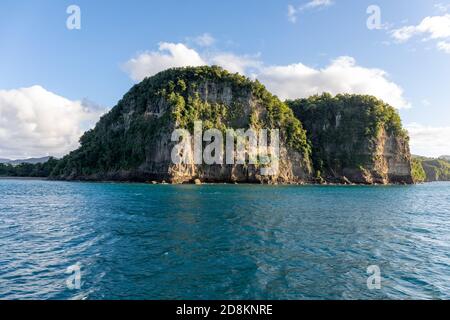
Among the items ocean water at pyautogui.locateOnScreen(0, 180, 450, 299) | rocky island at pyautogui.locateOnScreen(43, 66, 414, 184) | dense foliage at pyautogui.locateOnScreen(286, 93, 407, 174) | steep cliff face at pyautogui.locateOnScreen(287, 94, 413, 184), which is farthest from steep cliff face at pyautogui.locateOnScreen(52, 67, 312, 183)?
ocean water at pyautogui.locateOnScreen(0, 180, 450, 299)

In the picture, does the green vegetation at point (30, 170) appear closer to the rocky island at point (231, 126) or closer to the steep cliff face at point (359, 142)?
the rocky island at point (231, 126)

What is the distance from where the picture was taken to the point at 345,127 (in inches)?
5630

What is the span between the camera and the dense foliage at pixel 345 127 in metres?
136

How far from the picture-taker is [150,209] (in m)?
38.9

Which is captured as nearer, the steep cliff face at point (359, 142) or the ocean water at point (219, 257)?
the ocean water at point (219, 257)

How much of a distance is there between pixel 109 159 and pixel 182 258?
11056 centimetres

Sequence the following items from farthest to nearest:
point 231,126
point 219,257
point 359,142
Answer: point 359,142, point 231,126, point 219,257

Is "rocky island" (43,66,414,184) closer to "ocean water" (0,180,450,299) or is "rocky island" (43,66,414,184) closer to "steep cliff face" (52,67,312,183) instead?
"steep cliff face" (52,67,312,183)

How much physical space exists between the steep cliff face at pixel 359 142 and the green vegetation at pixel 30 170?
116685 mm

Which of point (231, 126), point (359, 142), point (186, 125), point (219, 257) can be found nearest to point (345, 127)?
point (359, 142)

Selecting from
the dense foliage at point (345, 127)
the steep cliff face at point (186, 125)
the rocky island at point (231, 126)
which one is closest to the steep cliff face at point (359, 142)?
the dense foliage at point (345, 127)

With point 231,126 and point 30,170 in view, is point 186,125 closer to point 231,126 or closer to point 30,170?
point 231,126

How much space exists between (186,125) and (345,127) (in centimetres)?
7300
